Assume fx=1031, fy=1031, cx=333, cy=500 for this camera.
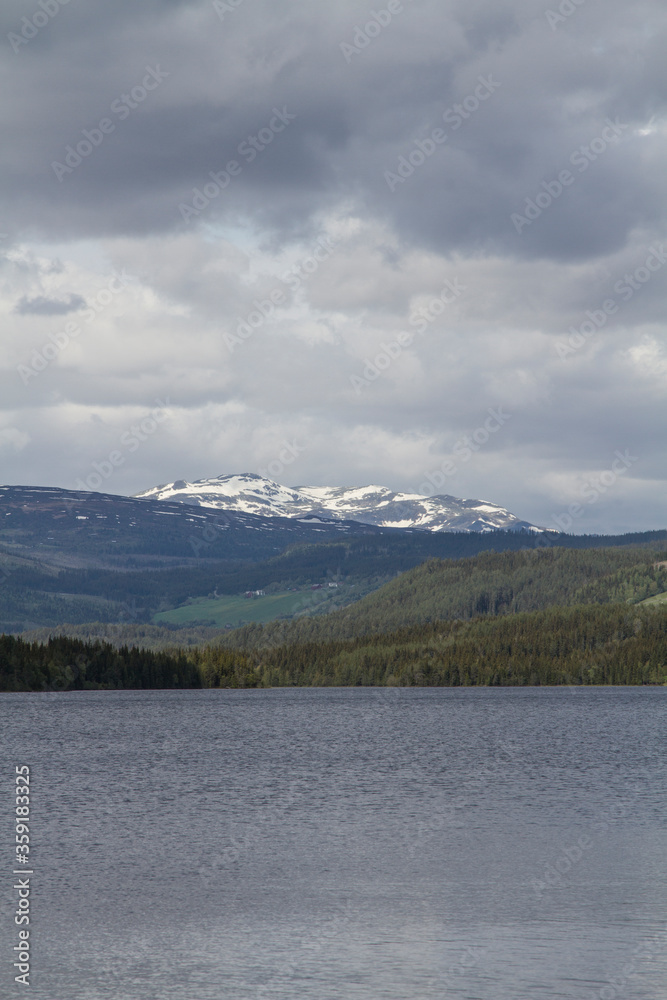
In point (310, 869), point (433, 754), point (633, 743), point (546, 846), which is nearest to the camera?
point (310, 869)

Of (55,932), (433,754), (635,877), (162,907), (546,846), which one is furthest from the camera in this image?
(433,754)

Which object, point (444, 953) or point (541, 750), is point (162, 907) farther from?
point (541, 750)

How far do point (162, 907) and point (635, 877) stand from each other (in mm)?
23035

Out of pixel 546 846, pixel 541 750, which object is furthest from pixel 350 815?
pixel 541 750

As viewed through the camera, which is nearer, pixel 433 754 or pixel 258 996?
pixel 258 996

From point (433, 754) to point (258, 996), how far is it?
9392cm

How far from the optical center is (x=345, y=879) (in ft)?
172

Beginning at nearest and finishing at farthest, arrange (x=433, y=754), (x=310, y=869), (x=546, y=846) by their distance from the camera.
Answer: (x=310, y=869) < (x=546, y=846) < (x=433, y=754)

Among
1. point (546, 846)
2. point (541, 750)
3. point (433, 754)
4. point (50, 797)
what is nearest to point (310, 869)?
point (546, 846)

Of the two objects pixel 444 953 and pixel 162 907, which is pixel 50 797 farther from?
pixel 444 953

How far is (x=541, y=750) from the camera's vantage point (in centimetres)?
13062

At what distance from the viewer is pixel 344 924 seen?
42.7 m

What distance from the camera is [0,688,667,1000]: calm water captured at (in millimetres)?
35250

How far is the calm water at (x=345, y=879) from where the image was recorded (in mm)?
35250
